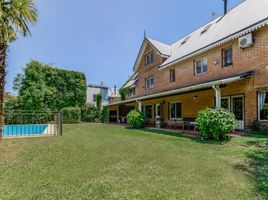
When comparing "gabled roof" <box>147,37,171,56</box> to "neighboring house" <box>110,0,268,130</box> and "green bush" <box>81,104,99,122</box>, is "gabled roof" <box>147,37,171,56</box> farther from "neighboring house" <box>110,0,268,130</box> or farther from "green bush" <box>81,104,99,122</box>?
"green bush" <box>81,104,99,122</box>

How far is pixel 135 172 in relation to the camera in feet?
17.6

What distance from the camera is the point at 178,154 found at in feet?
23.4

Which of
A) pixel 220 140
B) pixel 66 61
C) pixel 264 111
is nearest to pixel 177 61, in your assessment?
pixel 264 111

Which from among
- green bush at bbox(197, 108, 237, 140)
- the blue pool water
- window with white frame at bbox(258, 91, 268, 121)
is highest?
window with white frame at bbox(258, 91, 268, 121)

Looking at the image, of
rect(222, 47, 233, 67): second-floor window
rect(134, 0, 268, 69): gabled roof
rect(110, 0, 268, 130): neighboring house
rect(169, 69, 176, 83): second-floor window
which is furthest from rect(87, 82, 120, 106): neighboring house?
rect(222, 47, 233, 67): second-floor window

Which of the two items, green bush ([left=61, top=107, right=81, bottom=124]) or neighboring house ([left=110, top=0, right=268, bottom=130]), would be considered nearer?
neighboring house ([left=110, top=0, right=268, bottom=130])

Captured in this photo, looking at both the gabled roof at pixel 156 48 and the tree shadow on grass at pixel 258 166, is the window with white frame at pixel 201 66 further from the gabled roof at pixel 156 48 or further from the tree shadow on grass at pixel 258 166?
the tree shadow on grass at pixel 258 166

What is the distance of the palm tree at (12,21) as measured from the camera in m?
7.89

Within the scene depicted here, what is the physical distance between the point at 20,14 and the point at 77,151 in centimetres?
628

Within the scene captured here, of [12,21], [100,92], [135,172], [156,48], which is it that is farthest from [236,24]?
[100,92]

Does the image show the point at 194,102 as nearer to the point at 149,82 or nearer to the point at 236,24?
the point at 236,24

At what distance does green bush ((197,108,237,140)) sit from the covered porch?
4.51 ft

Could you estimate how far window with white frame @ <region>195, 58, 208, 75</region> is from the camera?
15.8m

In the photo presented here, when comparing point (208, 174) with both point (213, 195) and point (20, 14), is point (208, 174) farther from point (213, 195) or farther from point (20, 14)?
point (20, 14)
